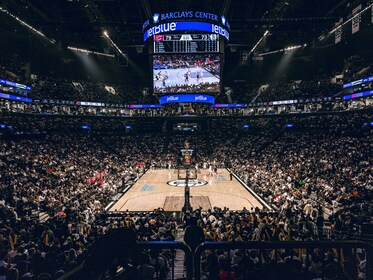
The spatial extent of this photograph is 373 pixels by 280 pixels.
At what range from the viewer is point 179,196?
22.7m

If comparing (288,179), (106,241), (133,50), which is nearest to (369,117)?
(288,179)

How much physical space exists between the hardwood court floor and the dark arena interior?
224 millimetres

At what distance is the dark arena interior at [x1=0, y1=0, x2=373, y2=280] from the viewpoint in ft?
14.2

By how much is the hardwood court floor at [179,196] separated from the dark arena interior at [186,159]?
22 cm

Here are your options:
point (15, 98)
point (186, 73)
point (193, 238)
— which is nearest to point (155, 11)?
point (186, 73)

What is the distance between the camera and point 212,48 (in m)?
27.3

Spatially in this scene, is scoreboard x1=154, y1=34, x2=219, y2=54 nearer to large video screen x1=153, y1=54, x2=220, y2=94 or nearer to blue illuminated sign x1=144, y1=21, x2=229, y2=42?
large video screen x1=153, y1=54, x2=220, y2=94

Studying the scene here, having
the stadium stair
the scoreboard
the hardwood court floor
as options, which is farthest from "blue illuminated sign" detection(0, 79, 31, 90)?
the stadium stair

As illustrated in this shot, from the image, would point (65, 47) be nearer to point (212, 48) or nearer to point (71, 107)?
point (71, 107)

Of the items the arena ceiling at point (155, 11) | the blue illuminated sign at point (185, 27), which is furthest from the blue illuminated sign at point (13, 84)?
the blue illuminated sign at point (185, 27)

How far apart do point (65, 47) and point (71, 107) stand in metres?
10.4

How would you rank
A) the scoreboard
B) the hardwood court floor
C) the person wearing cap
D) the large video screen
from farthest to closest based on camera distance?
the large video screen
the scoreboard
the hardwood court floor
the person wearing cap

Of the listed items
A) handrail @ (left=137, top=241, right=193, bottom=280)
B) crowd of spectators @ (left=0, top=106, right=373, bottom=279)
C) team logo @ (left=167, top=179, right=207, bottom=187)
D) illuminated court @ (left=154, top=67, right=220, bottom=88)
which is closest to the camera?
handrail @ (left=137, top=241, right=193, bottom=280)

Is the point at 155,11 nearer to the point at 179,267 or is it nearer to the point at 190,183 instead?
the point at 190,183
